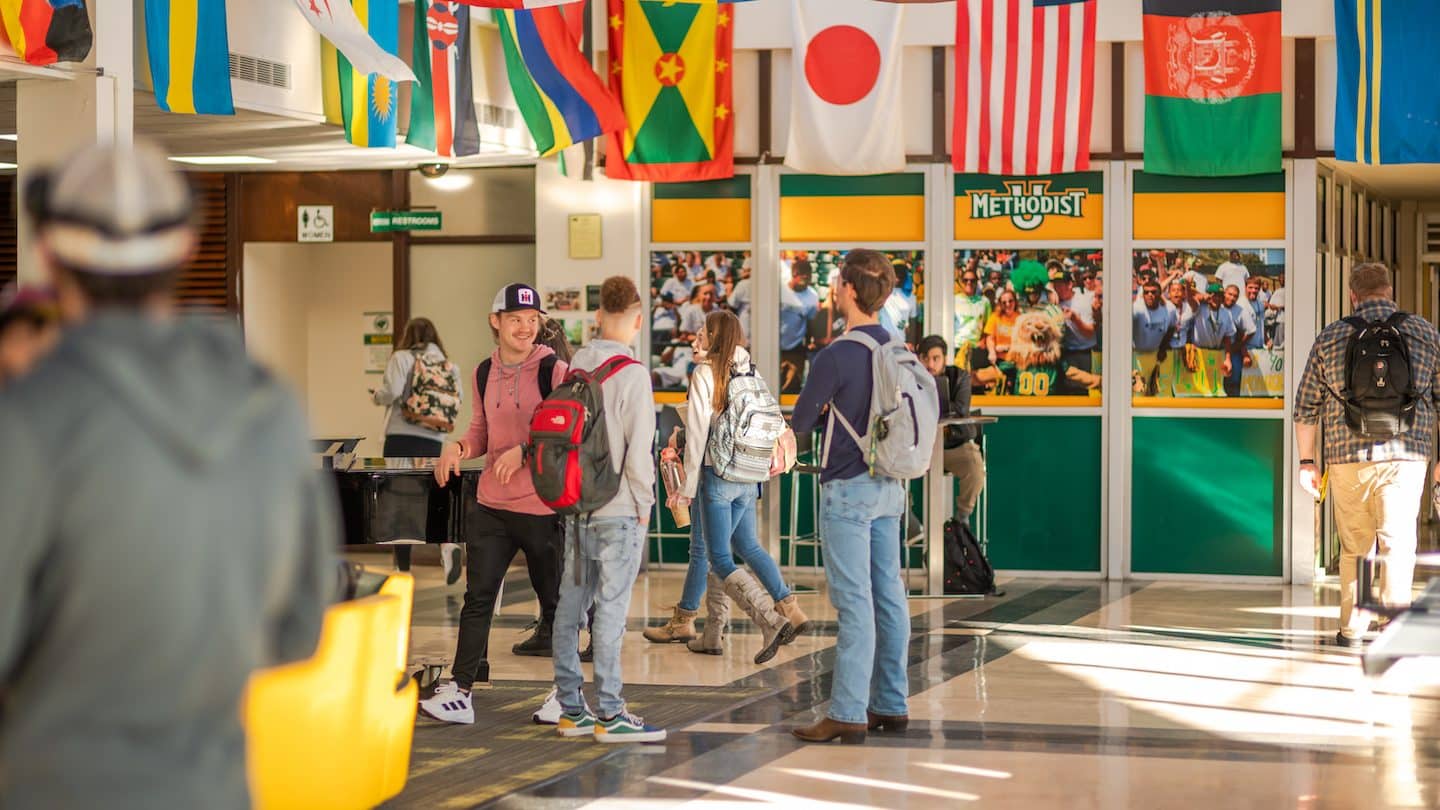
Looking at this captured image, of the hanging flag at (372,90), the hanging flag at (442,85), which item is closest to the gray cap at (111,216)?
the hanging flag at (372,90)

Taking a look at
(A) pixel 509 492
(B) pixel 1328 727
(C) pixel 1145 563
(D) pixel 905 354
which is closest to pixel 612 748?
(A) pixel 509 492

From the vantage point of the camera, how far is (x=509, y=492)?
23.5 feet

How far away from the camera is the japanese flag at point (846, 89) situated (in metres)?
12.7

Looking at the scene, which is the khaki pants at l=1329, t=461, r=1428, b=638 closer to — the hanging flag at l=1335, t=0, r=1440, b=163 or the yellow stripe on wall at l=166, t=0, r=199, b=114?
the hanging flag at l=1335, t=0, r=1440, b=163

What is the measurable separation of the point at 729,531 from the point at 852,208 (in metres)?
4.93

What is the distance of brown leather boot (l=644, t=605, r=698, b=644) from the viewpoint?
9578 mm

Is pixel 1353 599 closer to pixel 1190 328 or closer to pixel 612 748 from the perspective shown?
pixel 1190 328

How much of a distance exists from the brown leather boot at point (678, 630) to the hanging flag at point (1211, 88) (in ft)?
16.7

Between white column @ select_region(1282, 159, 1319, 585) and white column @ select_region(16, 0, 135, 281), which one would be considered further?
white column @ select_region(1282, 159, 1319, 585)

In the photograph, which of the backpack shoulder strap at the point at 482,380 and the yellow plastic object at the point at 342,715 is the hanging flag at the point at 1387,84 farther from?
the yellow plastic object at the point at 342,715

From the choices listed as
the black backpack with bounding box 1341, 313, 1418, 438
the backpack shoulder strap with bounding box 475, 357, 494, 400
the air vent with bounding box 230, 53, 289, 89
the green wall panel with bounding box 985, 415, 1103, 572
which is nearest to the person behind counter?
the air vent with bounding box 230, 53, 289, 89

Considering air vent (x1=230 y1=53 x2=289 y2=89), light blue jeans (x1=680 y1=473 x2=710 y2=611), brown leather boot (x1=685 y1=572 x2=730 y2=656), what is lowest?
brown leather boot (x1=685 y1=572 x2=730 y2=656)

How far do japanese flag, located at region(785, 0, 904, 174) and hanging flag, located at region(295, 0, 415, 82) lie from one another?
354 centimetres

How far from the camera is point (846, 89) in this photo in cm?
1270
